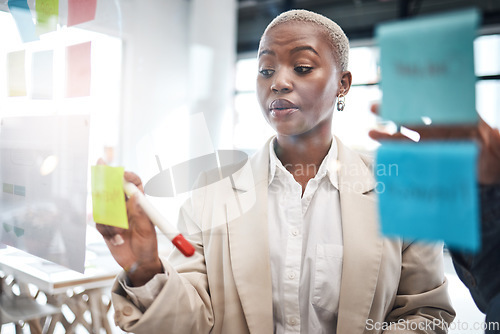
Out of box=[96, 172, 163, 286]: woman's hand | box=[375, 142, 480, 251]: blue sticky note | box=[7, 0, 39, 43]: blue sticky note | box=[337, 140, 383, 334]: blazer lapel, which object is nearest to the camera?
box=[375, 142, 480, 251]: blue sticky note

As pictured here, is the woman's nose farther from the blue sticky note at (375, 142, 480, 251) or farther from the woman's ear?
the blue sticky note at (375, 142, 480, 251)

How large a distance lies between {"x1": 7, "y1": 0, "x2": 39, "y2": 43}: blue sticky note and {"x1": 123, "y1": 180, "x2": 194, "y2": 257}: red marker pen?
39 cm

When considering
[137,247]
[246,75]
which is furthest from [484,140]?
[137,247]

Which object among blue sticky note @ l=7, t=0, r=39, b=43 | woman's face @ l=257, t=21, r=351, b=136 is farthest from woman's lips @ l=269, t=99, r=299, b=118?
blue sticky note @ l=7, t=0, r=39, b=43

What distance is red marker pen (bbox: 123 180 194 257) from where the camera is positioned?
640mm

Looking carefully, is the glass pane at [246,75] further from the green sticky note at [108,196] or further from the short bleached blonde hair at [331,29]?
the green sticky note at [108,196]

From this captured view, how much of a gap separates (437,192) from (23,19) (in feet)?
2.80

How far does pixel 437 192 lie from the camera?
37 cm

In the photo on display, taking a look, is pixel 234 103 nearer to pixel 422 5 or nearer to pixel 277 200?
pixel 277 200

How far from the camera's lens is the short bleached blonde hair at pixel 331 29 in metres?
0.53

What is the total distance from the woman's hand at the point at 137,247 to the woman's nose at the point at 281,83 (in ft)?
0.99

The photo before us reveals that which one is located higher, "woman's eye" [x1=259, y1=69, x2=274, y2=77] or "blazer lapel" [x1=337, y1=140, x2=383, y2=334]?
"woman's eye" [x1=259, y1=69, x2=274, y2=77]

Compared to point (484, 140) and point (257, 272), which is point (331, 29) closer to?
point (484, 140)

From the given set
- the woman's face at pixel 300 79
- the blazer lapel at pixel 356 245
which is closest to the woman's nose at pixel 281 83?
the woman's face at pixel 300 79
